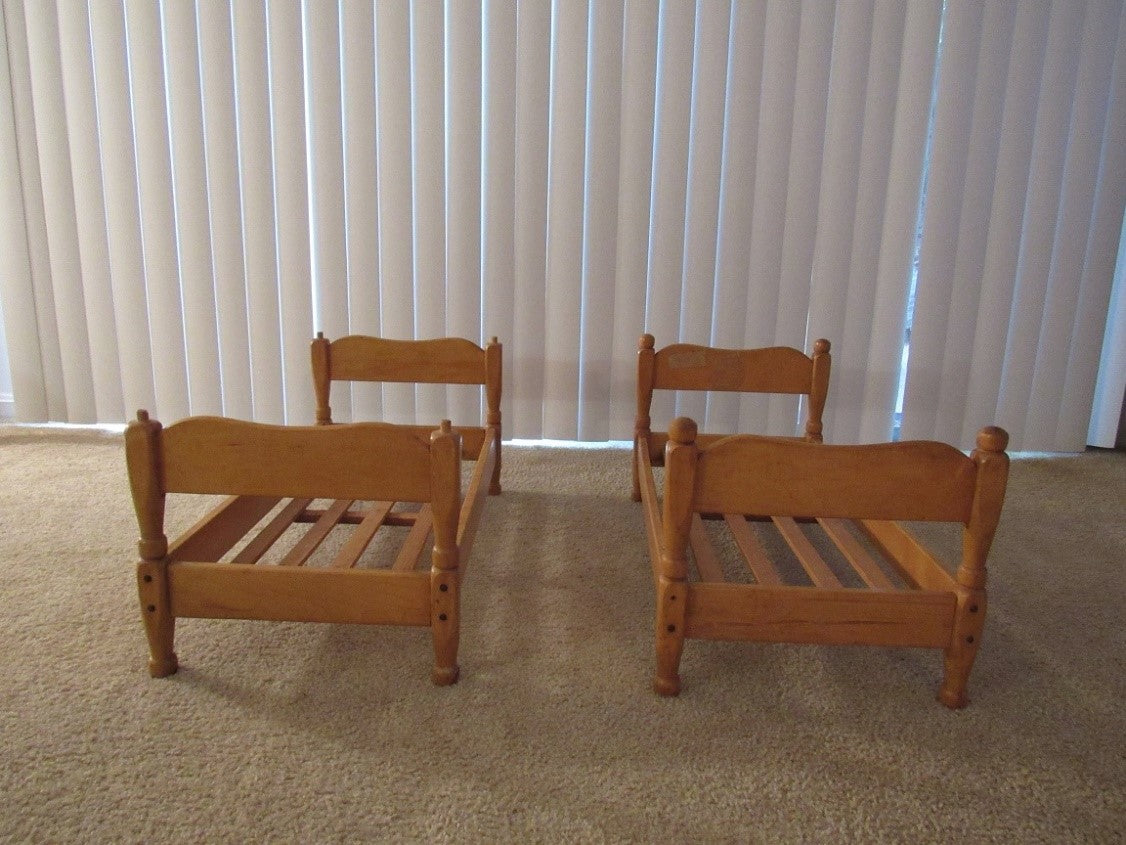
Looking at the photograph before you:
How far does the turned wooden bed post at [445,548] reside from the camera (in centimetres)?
125

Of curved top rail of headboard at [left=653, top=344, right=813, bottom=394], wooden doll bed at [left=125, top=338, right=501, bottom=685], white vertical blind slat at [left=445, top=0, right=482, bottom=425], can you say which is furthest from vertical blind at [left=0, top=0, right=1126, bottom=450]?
wooden doll bed at [left=125, top=338, right=501, bottom=685]

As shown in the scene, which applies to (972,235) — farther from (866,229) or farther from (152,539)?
(152,539)

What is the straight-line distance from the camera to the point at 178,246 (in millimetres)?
2764

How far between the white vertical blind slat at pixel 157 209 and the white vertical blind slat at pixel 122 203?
0.03 m

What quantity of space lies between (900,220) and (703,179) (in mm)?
680

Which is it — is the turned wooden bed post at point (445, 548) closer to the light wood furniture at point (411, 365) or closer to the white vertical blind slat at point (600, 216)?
the light wood furniture at point (411, 365)

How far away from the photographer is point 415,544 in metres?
1.67

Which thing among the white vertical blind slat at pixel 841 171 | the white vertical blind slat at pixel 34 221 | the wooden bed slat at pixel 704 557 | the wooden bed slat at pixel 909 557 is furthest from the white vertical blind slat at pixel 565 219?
the white vertical blind slat at pixel 34 221

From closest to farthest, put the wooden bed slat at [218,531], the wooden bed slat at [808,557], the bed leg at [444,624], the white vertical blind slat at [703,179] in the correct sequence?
the bed leg at [444,624] < the wooden bed slat at [218,531] < the wooden bed slat at [808,557] < the white vertical blind slat at [703,179]

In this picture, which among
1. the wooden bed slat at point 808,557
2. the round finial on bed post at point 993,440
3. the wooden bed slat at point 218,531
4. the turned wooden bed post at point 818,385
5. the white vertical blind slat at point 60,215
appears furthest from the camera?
the white vertical blind slat at point 60,215

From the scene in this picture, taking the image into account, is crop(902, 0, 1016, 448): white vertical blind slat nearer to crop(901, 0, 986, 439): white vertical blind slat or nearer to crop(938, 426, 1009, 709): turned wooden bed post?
crop(901, 0, 986, 439): white vertical blind slat

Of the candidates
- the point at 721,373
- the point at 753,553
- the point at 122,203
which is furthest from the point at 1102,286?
the point at 122,203

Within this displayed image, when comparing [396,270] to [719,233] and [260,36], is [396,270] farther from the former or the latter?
[719,233]

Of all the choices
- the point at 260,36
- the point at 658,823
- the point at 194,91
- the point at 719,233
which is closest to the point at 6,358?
the point at 194,91
